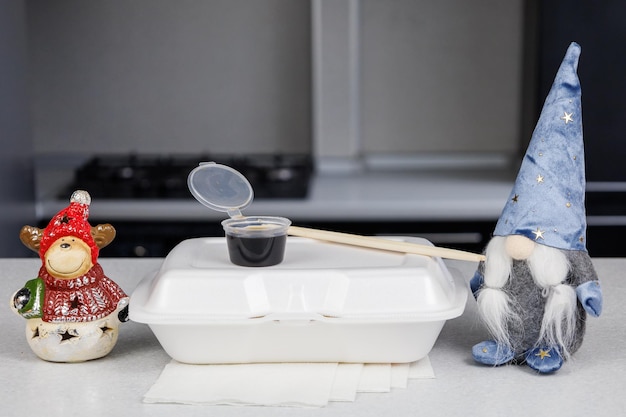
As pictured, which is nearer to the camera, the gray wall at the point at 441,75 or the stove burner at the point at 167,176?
the stove burner at the point at 167,176

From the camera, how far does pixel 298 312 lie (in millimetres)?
981

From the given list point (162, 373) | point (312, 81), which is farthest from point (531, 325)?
point (312, 81)

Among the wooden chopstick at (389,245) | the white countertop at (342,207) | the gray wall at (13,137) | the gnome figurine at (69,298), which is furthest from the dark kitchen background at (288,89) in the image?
the gnome figurine at (69,298)

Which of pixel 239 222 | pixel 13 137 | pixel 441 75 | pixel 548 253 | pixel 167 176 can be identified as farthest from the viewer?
pixel 441 75

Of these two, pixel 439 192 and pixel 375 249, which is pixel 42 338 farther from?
pixel 439 192

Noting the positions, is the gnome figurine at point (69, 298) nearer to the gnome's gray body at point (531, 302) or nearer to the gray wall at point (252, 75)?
the gnome's gray body at point (531, 302)

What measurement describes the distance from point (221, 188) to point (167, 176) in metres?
1.55

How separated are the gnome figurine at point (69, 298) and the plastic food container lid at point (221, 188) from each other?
0.46 ft

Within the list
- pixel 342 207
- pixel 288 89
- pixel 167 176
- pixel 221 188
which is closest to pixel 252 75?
pixel 288 89

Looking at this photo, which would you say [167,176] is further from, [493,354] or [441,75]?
[493,354]

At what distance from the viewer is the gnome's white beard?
0.98m

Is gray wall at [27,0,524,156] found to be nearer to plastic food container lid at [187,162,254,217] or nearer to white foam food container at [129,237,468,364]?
plastic food container lid at [187,162,254,217]

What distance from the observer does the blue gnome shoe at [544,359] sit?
100 cm

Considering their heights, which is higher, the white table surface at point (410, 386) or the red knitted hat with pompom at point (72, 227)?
the red knitted hat with pompom at point (72, 227)
